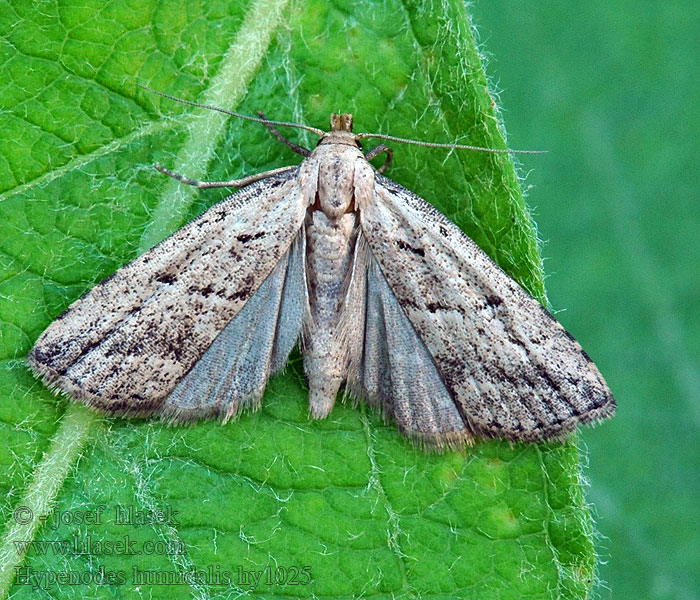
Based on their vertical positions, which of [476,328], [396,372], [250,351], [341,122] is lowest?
[250,351]

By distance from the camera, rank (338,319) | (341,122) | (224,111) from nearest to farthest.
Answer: (224,111) < (341,122) < (338,319)

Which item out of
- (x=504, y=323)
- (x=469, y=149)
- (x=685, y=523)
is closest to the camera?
(x=469, y=149)

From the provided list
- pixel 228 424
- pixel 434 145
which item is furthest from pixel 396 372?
pixel 434 145

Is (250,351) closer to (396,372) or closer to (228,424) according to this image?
(228,424)

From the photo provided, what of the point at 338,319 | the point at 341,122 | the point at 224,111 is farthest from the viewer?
the point at 338,319

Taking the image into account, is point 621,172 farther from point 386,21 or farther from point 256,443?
point 256,443

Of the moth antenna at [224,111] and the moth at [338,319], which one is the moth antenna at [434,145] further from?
the moth antenna at [224,111]

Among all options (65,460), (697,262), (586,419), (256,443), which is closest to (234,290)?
(256,443)

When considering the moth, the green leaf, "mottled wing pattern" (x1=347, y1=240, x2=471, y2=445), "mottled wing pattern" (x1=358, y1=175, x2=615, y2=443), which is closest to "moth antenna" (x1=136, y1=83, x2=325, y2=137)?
the green leaf
